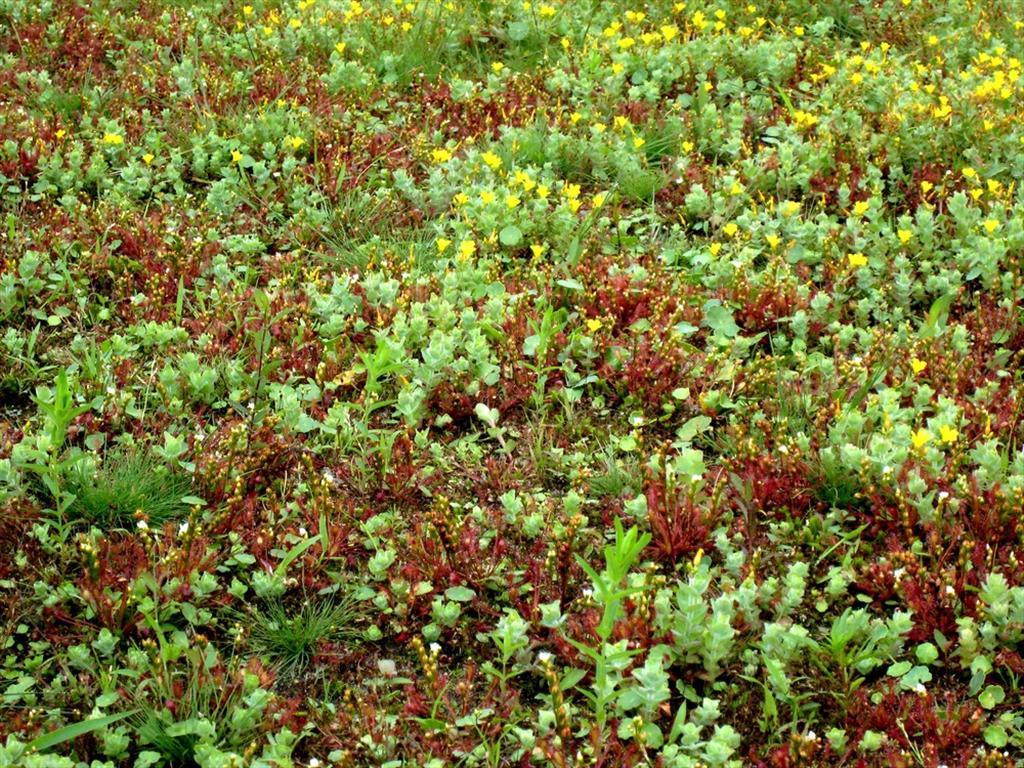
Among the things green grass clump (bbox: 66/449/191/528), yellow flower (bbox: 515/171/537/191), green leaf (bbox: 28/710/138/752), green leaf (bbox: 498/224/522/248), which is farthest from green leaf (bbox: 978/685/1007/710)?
yellow flower (bbox: 515/171/537/191)

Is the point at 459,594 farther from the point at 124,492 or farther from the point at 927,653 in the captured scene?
the point at 927,653

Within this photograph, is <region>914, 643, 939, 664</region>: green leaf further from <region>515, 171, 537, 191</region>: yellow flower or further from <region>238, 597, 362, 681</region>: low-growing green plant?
<region>515, 171, 537, 191</region>: yellow flower

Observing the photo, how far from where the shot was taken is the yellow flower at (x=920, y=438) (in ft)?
13.9

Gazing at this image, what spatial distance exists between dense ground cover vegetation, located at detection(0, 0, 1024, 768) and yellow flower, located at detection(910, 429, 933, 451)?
0.02 meters

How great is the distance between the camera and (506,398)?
491 cm

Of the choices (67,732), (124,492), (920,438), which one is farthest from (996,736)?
(124,492)

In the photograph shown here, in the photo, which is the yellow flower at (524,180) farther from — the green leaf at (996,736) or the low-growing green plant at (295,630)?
the green leaf at (996,736)

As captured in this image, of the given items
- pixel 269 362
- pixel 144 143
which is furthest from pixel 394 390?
pixel 144 143

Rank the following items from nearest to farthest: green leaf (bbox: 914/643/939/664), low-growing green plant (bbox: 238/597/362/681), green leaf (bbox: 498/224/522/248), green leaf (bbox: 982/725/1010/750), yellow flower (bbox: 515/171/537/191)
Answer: green leaf (bbox: 982/725/1010/750) → green leaf (bbox: 914/643/939/664) → low-growing green plant (bbox: 238/597/362/681) → green leaf (bbox: 498/224/522/248) → yellow flower (bbox: 515/171/537/191)

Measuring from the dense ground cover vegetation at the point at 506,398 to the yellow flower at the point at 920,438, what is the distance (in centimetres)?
2

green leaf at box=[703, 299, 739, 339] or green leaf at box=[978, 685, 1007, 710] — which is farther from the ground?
green leaf at box=[703, 299, 739, 339]

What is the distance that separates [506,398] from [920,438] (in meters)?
1.74

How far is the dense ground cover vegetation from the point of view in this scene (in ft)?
11.8

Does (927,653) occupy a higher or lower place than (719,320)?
lower
